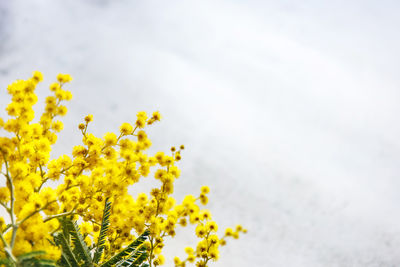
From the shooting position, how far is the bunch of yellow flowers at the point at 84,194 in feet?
10.7

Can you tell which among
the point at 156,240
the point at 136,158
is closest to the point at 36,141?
the point at 136,158

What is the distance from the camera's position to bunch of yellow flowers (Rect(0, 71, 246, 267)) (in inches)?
129

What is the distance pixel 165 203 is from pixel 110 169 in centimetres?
99

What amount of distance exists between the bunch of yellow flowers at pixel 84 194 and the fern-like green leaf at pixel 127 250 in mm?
16

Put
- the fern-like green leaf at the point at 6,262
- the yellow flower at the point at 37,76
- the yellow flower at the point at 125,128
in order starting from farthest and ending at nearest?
1. the yellow flower at the point at 125,128
2. the yellow flower at the point at 37,76
3. the fern-like green leaf at the point at 6,262

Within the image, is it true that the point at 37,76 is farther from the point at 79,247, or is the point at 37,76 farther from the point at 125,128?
the point at 79,247

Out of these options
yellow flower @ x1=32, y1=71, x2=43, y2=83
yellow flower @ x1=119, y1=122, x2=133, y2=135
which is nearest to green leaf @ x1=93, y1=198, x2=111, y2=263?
yellow flower @ x1=119, y1=122, x2=133, y2=135

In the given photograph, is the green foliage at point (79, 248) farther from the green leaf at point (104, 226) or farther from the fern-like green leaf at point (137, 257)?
the fern-like green leaf at point (137, 257)

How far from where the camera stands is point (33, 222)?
310 centimetres

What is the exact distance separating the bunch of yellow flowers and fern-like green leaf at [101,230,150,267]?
2 centimetres

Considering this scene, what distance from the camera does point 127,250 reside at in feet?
15.5

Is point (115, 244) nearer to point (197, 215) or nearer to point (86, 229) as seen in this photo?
point (86, 229)

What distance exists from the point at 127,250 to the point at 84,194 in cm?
125

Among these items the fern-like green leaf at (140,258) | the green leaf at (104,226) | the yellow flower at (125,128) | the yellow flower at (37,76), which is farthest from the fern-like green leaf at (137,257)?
the yellow flower at (37,76)
